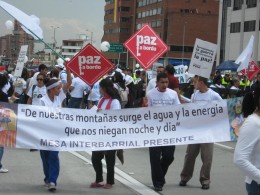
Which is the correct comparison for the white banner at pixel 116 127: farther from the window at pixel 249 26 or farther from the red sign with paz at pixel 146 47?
the window at pixel 249 26

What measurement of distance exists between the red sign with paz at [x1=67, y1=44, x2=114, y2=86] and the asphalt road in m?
1.77

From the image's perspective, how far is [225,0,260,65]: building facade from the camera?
70812 mm

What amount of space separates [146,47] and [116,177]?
3470 millimetres

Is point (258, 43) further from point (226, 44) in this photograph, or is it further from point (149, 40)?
point (149, 40)

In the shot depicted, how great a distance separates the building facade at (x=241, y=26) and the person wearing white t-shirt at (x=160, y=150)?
63.9 meters

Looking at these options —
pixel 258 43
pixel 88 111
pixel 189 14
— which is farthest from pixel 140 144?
pixel 189 14

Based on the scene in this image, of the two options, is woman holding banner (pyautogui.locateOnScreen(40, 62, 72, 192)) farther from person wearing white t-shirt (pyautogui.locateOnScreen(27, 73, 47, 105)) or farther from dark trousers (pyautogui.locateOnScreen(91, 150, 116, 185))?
person wearing white t-shirt (pyautogui.locateOnScreen(27, 73, 47, 105))

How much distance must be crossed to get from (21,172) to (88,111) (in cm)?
202

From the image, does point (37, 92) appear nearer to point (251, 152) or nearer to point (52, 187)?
point (52, 187)

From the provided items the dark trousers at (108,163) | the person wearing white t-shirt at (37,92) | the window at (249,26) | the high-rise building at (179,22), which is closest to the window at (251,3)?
the window at (249,26)

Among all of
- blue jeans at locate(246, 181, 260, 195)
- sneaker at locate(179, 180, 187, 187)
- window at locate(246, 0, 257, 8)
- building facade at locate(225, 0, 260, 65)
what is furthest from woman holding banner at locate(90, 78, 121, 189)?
window at locate(246, 0, 257, 8)

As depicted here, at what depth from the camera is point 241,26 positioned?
246ft

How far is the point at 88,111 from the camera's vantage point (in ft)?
25.3

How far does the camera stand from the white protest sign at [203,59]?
8898 millimetres
